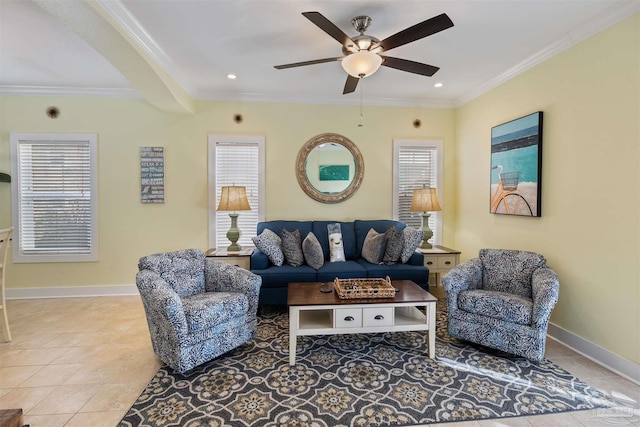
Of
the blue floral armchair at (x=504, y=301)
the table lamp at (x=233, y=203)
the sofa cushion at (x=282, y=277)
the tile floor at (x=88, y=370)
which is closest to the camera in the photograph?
the tile floor at (x=88, y=370)

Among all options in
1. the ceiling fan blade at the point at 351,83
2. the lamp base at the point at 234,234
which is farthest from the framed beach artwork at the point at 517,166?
the lamp base at the point at 234,234

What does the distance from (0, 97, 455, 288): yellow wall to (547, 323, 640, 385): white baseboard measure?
2.40 m

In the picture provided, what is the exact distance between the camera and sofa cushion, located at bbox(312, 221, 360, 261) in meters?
3.92

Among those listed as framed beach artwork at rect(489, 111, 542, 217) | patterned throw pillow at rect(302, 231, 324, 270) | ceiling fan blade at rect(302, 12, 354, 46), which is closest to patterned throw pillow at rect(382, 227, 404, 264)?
patterned throw pillow at rect(302, 231, 324, 270)

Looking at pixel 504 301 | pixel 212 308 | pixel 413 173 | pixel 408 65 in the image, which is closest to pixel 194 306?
pixel 212 308

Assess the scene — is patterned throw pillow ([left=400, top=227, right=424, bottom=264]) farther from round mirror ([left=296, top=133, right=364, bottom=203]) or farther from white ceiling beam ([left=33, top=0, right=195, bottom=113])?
white ceiling beam ([left=33, top=0, right=195, bottom=113])

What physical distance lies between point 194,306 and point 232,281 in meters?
0.48

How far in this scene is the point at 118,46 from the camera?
2.51 metres

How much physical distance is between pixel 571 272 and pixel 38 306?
5.90 metres

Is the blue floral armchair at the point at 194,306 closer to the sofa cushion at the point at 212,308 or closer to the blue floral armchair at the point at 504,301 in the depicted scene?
the sofa cushion at the point at 212,308

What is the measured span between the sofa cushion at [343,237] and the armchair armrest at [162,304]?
2049mm

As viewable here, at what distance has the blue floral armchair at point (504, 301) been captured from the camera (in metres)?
2.32

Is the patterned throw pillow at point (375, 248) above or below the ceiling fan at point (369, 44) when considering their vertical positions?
below

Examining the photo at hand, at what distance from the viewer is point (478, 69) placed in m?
3.37
